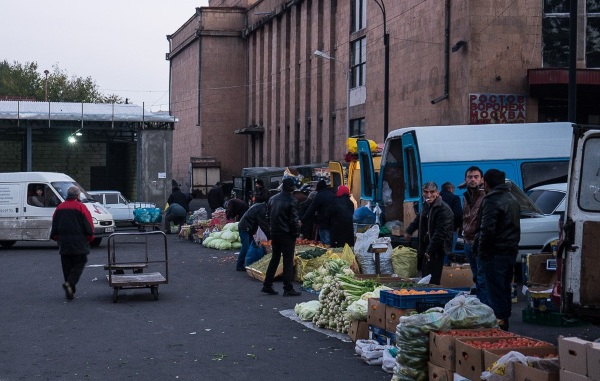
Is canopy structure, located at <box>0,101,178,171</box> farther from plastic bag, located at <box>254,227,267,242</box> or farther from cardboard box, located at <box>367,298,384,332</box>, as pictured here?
cardboard box, located at <box>367,298,384,332</box>

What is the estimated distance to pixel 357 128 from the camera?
4753cm

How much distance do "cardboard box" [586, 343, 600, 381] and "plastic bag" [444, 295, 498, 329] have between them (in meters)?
2.52

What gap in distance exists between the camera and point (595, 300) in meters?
9.31

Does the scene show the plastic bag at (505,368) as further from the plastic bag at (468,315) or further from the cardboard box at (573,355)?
the plastic bag at (468,315)

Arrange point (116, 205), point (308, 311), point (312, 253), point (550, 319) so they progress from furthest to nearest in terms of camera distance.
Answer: point (116, 205) < point (312, 253) < point (308, 311) < point (550, 319)

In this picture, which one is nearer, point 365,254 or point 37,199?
point 365,254

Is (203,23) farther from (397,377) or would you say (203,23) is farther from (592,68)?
(397,377)

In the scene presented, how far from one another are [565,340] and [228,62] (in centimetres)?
6685

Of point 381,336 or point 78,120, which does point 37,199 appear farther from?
point 381,336

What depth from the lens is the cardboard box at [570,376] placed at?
266 inches

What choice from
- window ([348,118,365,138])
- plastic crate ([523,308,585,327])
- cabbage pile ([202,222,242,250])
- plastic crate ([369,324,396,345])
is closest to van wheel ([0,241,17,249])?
cabbage pile ([202,222,242,250])

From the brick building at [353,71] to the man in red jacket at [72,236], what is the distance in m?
18.7

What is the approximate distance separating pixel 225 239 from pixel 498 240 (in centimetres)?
1807

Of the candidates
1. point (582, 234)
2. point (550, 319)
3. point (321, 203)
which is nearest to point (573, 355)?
point (582, 234)
